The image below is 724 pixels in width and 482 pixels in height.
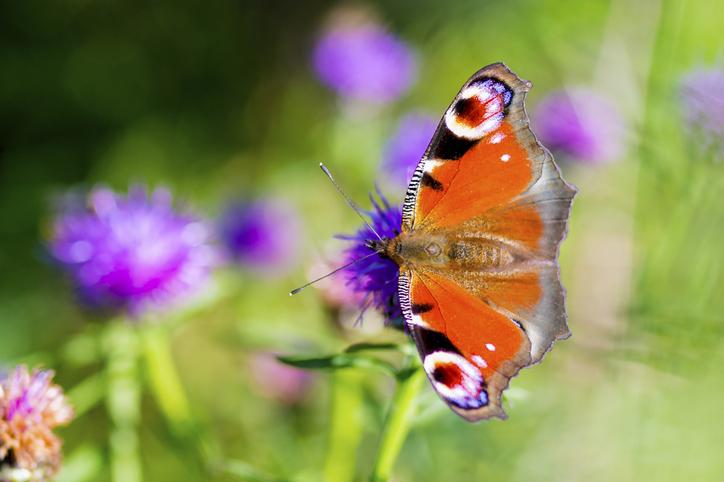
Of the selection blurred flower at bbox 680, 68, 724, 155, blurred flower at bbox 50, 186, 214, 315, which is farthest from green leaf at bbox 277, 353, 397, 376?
blurred flower at bbox 680, 68, 724, 155

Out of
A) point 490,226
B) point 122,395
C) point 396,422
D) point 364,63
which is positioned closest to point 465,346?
point 396,422

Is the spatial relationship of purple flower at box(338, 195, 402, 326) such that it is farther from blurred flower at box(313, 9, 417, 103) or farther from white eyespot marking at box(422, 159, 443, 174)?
blurred flower at box(313, 9, 417, 103)

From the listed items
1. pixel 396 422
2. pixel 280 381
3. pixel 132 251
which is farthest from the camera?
pixel 280 381

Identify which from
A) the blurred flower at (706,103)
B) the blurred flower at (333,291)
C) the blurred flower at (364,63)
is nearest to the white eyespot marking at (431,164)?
the blurred flower at (333,291)

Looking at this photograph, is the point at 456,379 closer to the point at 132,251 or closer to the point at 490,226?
the point at 490,226

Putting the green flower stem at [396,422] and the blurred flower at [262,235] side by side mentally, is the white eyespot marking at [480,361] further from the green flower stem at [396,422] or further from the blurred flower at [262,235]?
the blurred flower at [262,235]
